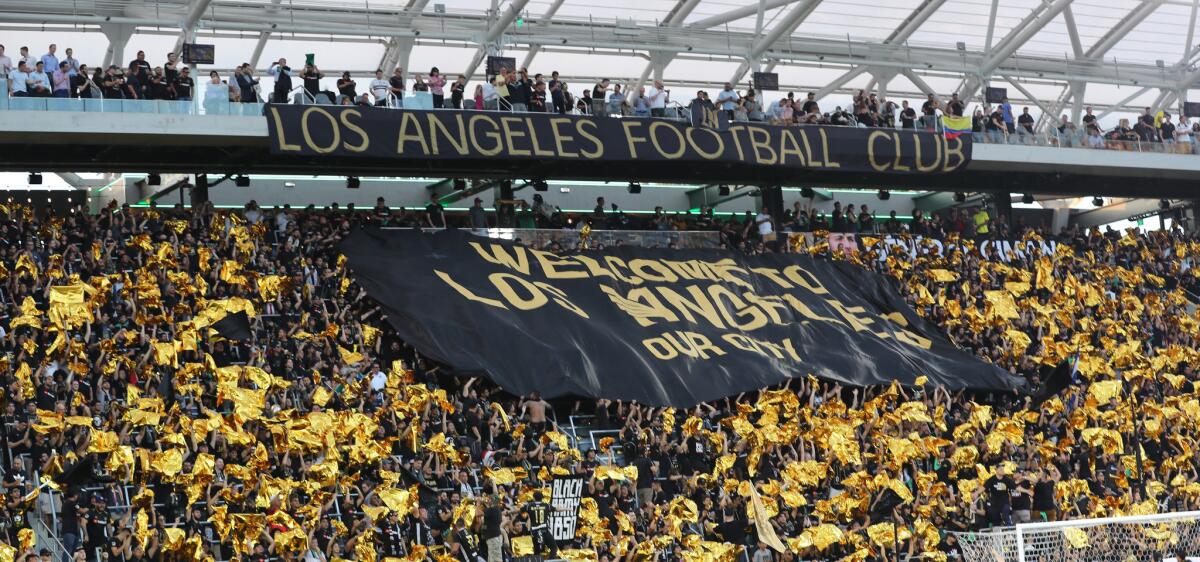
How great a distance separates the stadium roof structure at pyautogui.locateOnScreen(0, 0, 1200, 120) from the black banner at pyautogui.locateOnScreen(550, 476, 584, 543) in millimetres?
9697

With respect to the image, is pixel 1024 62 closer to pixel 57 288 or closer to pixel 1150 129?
pixel 1150 129

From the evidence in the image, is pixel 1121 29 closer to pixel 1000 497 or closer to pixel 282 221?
pixel 1000 497

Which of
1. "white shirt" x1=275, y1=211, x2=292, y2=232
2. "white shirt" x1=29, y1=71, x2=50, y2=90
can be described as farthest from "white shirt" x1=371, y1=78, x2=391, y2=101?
"white shirt" x1=29, y1=71, x2=50, y2=90

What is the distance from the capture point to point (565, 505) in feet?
61.1

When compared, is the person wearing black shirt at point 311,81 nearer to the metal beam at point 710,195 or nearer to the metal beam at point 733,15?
the metal beam at point 733,15

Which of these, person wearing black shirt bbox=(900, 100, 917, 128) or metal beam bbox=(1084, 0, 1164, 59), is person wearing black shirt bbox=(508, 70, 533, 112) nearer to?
person wearing black shirt bbox=(900, 100, 917, 128)

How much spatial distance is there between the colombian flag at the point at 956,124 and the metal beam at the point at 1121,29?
21.1 feet

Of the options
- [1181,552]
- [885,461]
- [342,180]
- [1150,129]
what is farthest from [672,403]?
[1150,129]

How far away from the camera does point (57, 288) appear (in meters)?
19.5

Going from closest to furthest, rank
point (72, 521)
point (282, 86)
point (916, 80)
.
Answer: point (72, 521) < point (282, 86) < point (916, 80)

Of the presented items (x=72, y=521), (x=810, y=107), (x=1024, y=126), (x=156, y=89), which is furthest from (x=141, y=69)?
(x=1024, y=126)

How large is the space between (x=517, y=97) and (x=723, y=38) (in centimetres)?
603

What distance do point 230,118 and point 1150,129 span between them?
729 inches

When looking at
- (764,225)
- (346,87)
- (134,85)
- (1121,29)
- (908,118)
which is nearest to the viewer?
(134,85)
